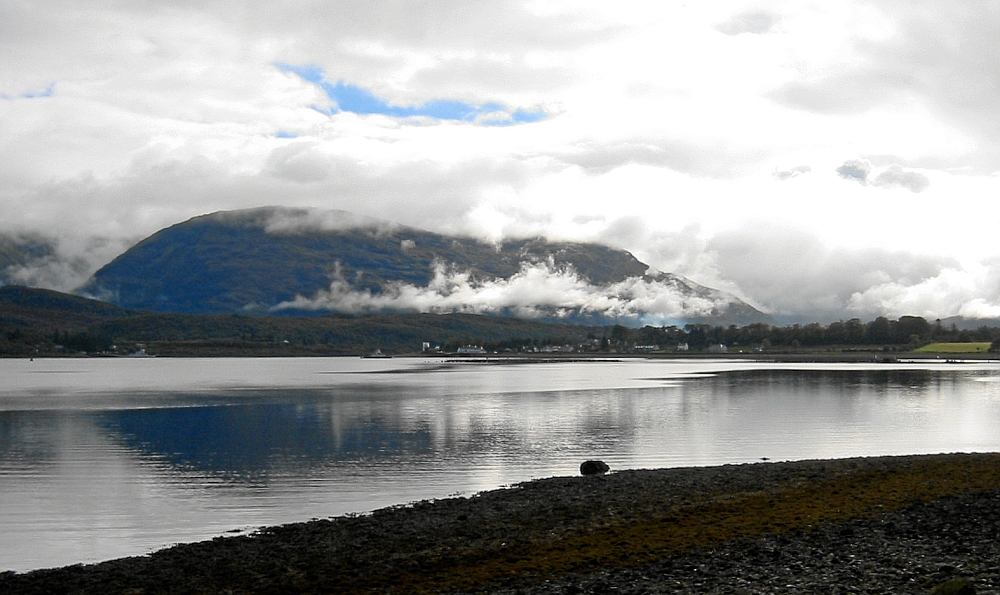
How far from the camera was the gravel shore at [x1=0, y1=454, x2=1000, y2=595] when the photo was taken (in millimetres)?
19453

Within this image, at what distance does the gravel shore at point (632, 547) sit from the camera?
1945cm

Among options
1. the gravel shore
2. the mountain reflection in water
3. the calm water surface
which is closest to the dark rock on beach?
the calm water surface

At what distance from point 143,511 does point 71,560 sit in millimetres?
7692

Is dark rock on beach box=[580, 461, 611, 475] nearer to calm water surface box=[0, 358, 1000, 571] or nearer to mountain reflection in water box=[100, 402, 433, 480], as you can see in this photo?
calm water surface box=[0, 358, 1000, 571]

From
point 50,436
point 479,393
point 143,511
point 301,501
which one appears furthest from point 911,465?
point 479,393

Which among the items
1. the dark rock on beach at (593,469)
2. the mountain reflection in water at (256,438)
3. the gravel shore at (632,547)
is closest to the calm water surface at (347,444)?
the mountain reflection in water at (256,438)

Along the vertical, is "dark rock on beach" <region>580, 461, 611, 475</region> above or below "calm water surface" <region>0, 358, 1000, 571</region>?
above

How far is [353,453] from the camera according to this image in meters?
50.7

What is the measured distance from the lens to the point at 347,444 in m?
55.2

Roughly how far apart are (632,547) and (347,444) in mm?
34657

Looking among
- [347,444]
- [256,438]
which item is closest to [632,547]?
[347,444]

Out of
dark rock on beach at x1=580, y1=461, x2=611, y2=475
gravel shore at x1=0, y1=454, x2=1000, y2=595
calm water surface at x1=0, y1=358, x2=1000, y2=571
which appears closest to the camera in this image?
gravel shore at x1=0, y1=454, x2=1000, y2=595

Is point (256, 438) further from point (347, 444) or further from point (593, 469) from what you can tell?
point (593, 469)

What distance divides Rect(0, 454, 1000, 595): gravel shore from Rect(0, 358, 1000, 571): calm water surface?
446cm
